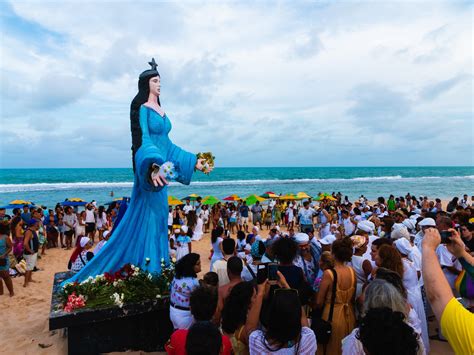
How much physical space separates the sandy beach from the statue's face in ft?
13.4

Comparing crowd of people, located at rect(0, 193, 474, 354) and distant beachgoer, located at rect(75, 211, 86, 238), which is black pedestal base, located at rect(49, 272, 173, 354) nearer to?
crowd of people, located at rect(0, 193, 474, 354)

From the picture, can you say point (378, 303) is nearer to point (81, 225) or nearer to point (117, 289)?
point (117, 289)

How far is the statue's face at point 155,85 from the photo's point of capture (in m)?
5.86

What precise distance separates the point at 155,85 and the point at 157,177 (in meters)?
1.71

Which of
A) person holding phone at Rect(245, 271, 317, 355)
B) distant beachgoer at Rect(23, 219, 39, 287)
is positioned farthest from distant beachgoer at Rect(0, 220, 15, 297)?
person holding phone at Rect(245, 271, 317, 355)

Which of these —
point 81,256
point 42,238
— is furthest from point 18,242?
point 81,256

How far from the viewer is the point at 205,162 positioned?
6051 millimetres

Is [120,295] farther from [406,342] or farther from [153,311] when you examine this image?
[406,342]

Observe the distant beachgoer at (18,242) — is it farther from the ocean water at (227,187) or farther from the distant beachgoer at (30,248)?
the ocean water at (227,187)

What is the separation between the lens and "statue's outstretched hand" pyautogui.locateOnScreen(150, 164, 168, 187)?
5066 millimetres

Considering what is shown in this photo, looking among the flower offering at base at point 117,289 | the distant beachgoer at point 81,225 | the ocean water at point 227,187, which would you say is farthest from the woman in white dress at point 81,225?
the ocean water at point 227,187

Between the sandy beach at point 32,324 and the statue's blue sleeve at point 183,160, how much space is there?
3.08 m

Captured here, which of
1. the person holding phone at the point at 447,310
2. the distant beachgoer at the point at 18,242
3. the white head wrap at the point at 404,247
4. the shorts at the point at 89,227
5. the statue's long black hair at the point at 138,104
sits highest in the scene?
the statue's long black hair at the point at 138,104

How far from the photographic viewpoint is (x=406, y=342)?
1998 millimetres
